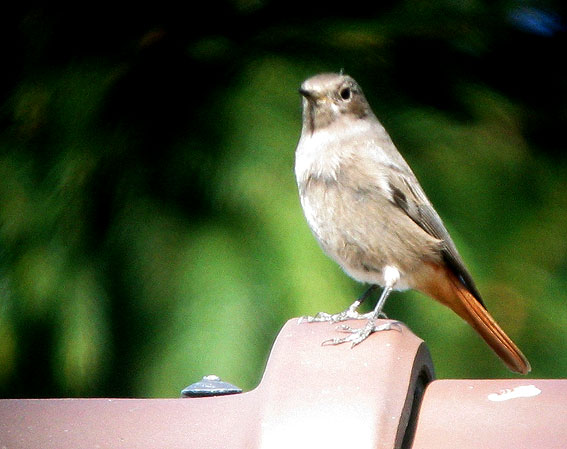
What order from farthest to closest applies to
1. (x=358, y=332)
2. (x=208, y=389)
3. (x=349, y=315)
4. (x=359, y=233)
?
(x=359, y=233) < (x=349, y=315) < (x=208, y=389) < (x=358, y=332)

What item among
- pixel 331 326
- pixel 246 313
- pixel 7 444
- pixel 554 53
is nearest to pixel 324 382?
pixel 331 326

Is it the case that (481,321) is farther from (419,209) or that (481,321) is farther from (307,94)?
(307,94)

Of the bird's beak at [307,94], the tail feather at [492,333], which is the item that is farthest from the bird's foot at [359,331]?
the bird's beak at [307,94]

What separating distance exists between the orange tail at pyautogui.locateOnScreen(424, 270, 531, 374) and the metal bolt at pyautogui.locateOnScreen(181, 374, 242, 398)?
0.85 metres

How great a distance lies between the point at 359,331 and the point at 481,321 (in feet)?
3.09

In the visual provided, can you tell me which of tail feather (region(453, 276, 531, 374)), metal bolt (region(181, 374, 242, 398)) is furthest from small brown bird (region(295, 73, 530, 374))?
metal bolt (region(181, 374, 242, 398))

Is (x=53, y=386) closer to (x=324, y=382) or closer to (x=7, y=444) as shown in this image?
(x=7, y=444)

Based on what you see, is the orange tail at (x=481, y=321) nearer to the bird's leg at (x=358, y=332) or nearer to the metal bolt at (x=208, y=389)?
the bird's leg at (x=358, y=332)

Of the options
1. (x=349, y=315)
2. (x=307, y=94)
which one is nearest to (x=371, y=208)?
(x=307, y=94)

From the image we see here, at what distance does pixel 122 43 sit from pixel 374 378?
1508 millimetres

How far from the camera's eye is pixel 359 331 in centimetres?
171

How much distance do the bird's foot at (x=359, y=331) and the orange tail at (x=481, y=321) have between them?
0.73 metres

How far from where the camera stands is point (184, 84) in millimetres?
2621

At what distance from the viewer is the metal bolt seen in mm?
1805
